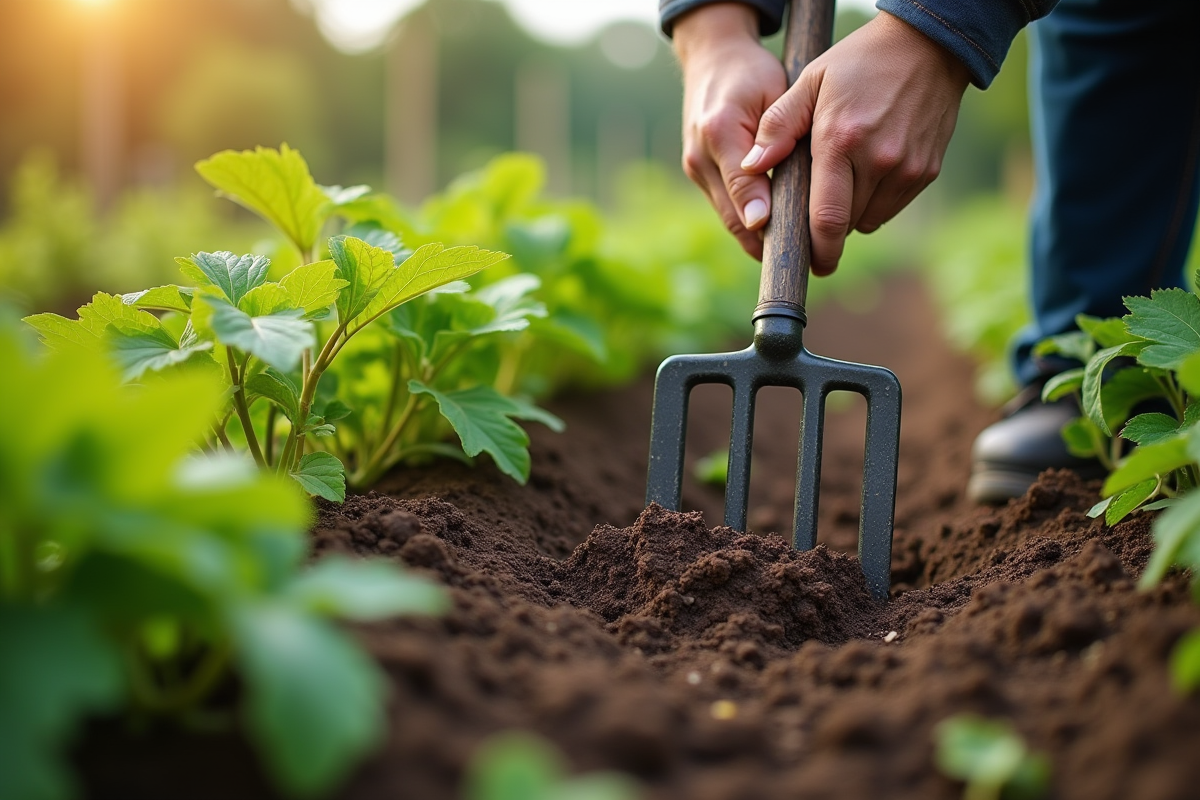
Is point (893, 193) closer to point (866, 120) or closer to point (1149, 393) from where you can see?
point (866, 120)

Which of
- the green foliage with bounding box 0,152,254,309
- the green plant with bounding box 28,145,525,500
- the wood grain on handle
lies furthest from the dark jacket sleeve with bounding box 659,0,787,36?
the green foliage with bounding box 0,152,254,309

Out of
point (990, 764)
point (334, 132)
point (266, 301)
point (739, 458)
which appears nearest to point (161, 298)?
point (266, 301)

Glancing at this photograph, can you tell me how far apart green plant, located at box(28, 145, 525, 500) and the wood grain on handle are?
73cm

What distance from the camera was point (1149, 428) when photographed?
1.71 metres

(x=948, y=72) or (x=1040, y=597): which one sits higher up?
(x=948, y=72)

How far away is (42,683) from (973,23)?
6.37 feet

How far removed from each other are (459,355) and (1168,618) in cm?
166

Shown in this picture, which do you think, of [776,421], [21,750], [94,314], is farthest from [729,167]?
[776,421]

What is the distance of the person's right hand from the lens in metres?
2.22

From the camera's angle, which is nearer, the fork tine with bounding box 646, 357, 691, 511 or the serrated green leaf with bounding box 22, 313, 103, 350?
the serrated green leaf with bounding box 22, 313, 103, 350

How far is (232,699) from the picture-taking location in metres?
1.07

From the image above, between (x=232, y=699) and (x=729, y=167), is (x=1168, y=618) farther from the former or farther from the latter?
(x=729, y=167)

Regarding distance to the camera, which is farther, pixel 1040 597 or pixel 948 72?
pixel 948 72

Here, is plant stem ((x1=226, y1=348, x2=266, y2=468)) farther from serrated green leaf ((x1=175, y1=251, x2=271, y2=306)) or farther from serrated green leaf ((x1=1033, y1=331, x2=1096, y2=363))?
serrated green leaf ((x1=1033, y1=331, x2=1096, y2=363))
